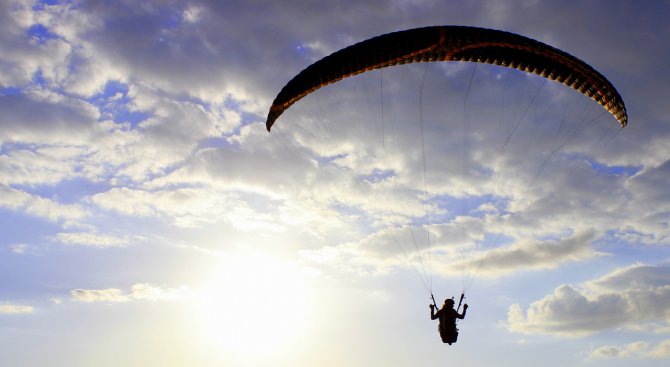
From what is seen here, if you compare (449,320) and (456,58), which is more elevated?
(456,58)

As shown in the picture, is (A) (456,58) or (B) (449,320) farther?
(B) (449,320)

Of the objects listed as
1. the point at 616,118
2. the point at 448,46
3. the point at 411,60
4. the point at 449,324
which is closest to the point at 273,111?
the point at 411,60

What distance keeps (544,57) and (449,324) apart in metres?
11.0

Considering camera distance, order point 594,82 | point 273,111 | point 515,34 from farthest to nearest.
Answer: point 273,111 < point 594,82 < point 515,34

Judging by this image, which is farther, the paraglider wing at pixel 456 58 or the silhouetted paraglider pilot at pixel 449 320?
the silhouetted paraglider pilot at pixel 449 320

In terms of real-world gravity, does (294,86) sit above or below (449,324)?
above

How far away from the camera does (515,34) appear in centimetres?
2062

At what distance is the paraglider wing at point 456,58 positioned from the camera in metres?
20.6

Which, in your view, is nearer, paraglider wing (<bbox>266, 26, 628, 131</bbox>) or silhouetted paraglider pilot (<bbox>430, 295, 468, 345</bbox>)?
paraglider wing (<bbox>266, 26, 628, 131</bbox>)

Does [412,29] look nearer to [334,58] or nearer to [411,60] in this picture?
[411,60]

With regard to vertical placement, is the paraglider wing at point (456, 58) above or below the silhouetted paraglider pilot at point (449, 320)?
above

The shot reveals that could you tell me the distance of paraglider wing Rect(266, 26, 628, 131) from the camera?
2058 centimetres

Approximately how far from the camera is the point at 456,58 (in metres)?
22.0

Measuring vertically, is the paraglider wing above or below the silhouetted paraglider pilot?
above
